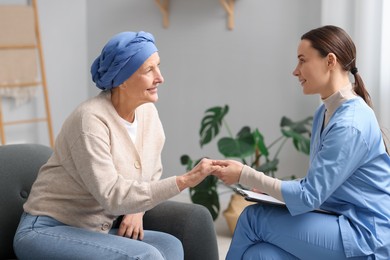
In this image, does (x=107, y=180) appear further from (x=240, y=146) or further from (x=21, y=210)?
(x=240, y=146)

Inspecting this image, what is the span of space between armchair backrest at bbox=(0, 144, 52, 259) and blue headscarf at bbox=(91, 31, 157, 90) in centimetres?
42

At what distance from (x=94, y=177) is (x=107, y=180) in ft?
0.14

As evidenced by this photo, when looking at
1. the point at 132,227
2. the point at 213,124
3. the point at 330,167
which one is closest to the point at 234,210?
the point at 213,124

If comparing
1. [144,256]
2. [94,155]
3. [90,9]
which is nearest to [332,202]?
[144,256]

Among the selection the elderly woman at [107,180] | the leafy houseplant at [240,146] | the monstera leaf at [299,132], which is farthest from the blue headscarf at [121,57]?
the monstera leaf at [299,132]

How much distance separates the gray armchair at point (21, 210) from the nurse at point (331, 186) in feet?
0.54

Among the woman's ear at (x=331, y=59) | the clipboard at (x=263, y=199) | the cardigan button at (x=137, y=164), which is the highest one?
the woman's ear at (x=331, y=59)

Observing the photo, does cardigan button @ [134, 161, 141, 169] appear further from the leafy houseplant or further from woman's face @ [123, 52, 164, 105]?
the leafy houseplant

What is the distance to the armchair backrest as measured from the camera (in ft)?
7.81

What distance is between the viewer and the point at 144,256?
2.11 meters

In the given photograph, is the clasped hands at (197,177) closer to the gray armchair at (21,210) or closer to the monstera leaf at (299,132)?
the gray armchair at (21,210)

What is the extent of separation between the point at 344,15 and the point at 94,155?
2188 millimetres

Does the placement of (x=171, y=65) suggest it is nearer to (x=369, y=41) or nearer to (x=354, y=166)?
(x=369, y=41)

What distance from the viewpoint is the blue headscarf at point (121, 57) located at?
91.1 inches
